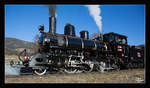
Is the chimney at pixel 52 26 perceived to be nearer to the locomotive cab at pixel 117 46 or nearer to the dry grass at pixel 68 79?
the dry grass at pixel 68 79

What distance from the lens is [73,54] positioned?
959 cm

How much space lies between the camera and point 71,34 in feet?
35.9

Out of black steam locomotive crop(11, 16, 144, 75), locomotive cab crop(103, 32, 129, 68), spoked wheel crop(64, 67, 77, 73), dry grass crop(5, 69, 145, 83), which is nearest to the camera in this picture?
dry grass crop(5, 69, 145, 83)

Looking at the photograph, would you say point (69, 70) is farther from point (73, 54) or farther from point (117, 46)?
point (117, 46)

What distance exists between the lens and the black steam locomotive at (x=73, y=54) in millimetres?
8273

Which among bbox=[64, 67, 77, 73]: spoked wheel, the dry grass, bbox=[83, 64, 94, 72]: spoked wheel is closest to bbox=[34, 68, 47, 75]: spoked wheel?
the dry grass

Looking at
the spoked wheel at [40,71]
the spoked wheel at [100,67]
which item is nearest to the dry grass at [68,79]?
the spoked wheel at [40,71]

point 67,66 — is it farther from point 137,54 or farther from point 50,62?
point 137,54

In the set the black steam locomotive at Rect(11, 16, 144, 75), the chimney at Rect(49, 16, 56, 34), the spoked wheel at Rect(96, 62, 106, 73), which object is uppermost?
the chimney at Rect(49, 16, 56, 34)

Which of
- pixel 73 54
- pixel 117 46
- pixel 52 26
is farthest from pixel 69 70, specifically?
pixel 117 46

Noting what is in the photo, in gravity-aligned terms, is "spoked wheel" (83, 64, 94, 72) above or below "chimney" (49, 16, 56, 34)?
below

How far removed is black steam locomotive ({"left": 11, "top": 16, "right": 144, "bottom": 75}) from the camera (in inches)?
326

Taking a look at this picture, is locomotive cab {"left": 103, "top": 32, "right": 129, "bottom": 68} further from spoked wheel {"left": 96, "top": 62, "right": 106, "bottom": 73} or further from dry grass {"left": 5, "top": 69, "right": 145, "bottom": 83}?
dry grass {"left": 5, "top": 69, "right": 145, "bottom": 83}

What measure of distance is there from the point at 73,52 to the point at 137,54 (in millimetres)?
10147
